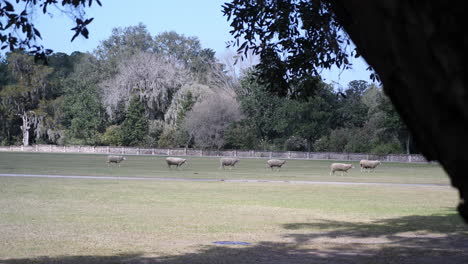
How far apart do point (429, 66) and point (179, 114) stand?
89002 millimetres

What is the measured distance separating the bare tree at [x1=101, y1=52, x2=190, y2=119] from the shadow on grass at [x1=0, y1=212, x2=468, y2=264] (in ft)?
253

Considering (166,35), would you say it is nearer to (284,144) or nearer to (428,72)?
(284,144)

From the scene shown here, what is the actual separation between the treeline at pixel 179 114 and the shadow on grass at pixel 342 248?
199ft

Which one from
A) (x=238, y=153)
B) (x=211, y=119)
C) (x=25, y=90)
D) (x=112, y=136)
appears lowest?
(x=238, y=153)

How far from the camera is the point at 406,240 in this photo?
560 inches

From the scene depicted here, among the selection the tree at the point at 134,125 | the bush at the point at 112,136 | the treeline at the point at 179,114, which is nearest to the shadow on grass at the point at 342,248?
the treeline at the point at 179,114

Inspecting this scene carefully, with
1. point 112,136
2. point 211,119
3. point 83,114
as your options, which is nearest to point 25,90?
point 83,114

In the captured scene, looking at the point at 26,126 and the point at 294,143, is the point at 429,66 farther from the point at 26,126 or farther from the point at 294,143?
the point at 26,126

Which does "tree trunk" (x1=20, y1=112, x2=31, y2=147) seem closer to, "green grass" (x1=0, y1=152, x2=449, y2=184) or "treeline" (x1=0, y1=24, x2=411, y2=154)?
"treeline" (x1=0, y1=24, x2=411, y2=154)

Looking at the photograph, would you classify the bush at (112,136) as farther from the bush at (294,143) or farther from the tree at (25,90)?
the bush at (294,143)

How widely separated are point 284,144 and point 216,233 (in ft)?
247

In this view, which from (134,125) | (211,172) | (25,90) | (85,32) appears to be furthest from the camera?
(25,90)

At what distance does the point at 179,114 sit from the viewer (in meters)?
91.1

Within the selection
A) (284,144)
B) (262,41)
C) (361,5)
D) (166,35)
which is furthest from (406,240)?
(166,35)
